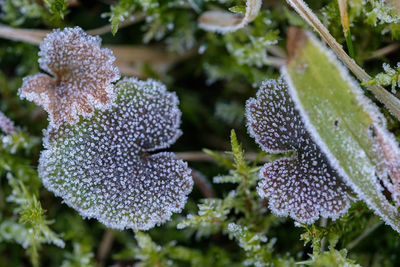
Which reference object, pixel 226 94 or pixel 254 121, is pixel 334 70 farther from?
pixel 226 94

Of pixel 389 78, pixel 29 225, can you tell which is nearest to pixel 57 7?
pixel 29 225

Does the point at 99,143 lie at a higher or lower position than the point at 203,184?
higher

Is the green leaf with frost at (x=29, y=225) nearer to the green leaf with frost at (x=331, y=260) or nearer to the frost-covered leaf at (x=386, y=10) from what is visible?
the green leaf with frost at (x=331, y=260)

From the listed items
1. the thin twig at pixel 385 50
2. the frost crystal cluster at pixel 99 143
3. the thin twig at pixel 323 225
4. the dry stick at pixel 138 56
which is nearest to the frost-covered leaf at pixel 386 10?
the thin twig at pixel 385 50

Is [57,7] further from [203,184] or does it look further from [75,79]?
[203,184]

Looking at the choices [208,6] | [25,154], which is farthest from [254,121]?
[25,154]

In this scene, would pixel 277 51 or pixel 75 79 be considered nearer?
pixel 75 79

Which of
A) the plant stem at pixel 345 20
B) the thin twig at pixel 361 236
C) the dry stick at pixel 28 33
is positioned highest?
the plant stem at pixel 345 20
